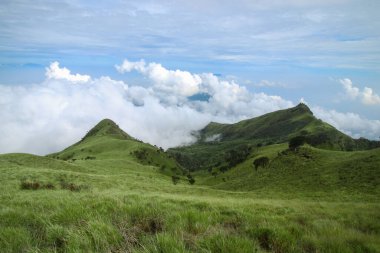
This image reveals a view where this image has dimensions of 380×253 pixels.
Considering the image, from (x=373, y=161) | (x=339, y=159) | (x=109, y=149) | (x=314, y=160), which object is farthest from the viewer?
(x=109, y=149)

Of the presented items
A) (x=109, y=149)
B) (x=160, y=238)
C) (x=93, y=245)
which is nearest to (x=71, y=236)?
(x=93, y=245)

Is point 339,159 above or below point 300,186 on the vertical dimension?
above

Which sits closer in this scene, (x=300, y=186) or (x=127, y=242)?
(x=127, y=242)

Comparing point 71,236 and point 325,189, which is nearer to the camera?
point 71,236

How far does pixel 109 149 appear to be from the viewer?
175125mm

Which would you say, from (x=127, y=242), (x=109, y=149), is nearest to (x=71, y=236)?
(x=127, y=242)

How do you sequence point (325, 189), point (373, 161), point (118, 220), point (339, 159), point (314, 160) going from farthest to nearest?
point (314, 160) → point (339, 159) → point (373, 161) → point (325, 189) → point (118, 220)

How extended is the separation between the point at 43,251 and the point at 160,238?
238cm

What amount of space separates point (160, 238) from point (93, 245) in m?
1.45

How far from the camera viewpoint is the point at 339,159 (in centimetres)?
6341

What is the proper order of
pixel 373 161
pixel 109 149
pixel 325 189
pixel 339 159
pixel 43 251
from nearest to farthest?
pixel 43 251 < pixel 325 189 < pixel 373 161 < pixel 339 159 < pixel 109 149

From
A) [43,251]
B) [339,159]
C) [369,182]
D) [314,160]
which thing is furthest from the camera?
[314,160]

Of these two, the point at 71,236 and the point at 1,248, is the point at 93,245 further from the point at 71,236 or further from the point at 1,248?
the point at 1,248

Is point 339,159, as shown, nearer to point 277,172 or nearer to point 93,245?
point 277,172
